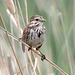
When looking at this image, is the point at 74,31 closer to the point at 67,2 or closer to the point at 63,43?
the point at 63,43

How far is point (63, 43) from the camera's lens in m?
1.87

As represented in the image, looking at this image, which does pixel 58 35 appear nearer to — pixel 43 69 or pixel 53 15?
pixel 53 15

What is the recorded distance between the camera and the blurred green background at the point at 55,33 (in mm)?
1820

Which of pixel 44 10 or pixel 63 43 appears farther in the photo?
pixel 44 10

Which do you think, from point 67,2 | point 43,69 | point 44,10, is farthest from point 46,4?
point 43,69

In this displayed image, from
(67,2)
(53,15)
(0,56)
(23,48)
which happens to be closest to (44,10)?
(53,15)

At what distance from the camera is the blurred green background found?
5.97ft

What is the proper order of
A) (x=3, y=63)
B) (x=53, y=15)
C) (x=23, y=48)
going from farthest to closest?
(x=53, y=15) → (x=23, y=48) → (x=3, y=63)

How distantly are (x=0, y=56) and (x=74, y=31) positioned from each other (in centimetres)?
68

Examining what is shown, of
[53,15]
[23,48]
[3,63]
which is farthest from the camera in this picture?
[53,15]

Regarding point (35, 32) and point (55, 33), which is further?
point (55, 33)

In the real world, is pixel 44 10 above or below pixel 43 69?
above

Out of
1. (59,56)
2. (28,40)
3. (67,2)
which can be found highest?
(67,2)

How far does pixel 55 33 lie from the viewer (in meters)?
1.91
